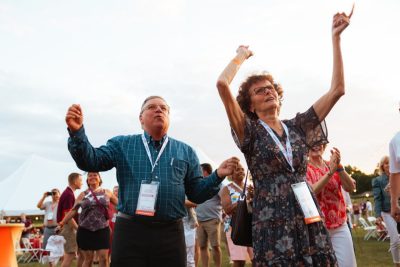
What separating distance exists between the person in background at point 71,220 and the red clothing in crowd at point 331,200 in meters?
5.61

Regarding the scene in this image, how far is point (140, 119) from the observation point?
14.2ft

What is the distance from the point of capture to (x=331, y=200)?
5141 mm

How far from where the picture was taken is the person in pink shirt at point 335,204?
484 centimetres

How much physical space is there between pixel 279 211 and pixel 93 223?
589 cm

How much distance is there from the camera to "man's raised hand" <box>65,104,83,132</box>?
3523 mm

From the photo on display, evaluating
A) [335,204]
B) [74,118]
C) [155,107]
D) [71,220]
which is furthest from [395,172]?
[71,220]

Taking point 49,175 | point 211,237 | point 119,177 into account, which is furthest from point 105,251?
point 49,175

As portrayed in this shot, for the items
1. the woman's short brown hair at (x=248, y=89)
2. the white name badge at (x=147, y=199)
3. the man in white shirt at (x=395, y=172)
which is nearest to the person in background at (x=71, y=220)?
the white name badge at (x=147, y=199)

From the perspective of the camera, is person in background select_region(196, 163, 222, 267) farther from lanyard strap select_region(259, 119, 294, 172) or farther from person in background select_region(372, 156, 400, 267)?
lanyard strap select_region(259, 119, 294, 172)

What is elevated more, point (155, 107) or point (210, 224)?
point (155, 107)

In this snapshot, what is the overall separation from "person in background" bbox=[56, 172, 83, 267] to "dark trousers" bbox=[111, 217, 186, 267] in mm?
5802

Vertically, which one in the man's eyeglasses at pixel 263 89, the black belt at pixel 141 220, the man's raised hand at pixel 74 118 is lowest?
the black belt at pixel 141 220

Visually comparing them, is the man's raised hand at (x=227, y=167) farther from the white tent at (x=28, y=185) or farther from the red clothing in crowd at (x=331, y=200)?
the white tent at (x=28, y=185)

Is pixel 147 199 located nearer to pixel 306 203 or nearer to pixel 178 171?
pixel 178 171
